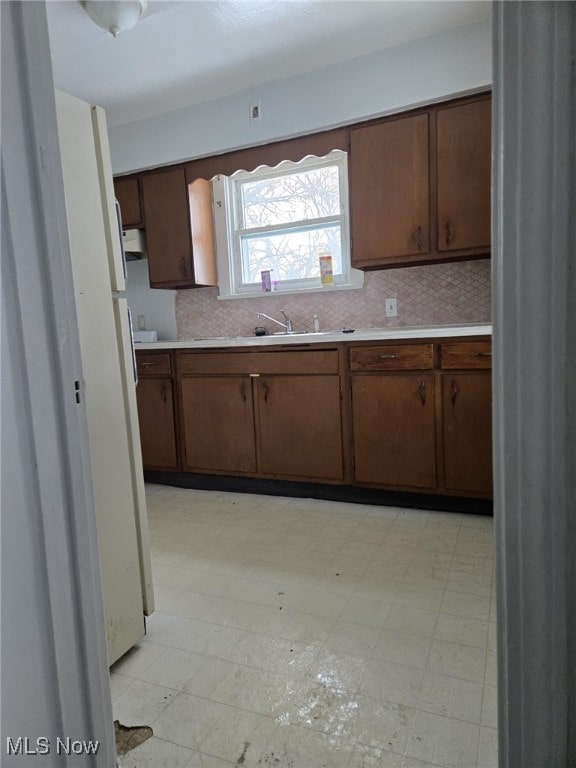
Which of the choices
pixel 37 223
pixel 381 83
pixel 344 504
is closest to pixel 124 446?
pixel 37 223

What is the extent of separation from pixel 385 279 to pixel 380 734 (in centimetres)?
243

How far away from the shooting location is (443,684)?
131 cm

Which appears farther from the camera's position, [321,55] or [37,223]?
[321,55]

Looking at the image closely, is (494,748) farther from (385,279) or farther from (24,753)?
(385,279)

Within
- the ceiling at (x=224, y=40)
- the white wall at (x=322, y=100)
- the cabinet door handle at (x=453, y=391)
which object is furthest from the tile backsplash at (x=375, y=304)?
the ceiling at (x=224, y=40)

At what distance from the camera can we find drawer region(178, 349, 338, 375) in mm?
2719

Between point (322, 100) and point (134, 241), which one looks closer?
point (322, 100)

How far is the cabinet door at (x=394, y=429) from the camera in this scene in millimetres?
2514

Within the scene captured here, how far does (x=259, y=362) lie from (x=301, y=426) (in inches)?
17.8

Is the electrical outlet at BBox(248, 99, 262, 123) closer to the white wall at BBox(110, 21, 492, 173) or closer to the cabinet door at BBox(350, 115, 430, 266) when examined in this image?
the white wall at BBox(110, 21, 492, 173)

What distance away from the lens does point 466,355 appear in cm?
240

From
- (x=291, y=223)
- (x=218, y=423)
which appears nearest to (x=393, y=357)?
(x=218, y=423)

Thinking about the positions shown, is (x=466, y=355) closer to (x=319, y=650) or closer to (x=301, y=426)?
(x=301, y=426)

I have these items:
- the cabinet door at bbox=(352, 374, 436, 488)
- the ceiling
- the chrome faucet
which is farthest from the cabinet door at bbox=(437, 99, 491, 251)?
the chrome faucet
